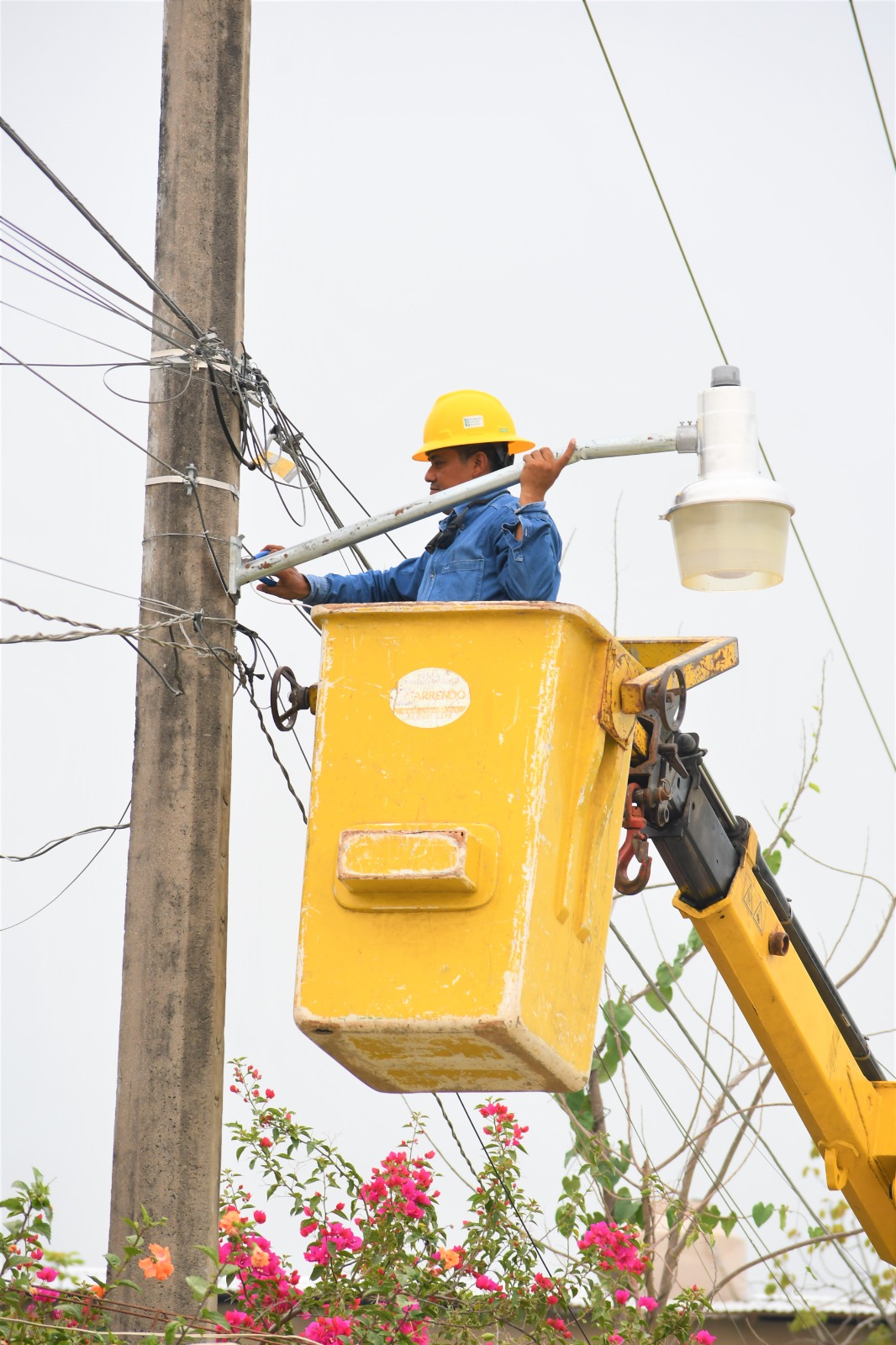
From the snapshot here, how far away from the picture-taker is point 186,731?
4.75 meters

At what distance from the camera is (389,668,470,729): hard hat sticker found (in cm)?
380

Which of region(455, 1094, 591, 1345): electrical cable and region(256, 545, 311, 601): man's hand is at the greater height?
region(256, 545, 311, 601): man's hand

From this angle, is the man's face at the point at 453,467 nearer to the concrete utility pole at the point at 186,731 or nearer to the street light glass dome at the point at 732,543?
the concrete utility pole at the point at 186,731

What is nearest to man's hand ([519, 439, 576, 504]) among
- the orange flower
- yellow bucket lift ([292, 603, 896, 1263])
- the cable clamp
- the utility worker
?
the utility worker

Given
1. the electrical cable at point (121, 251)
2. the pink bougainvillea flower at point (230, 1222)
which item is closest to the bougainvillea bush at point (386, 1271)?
the pink bougainvillea flower at point (230, 1222)

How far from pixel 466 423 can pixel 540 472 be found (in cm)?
67

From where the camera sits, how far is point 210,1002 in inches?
182

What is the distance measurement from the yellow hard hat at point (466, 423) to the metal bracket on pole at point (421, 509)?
26 centimetres

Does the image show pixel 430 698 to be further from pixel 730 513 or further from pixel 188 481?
pixel 188 481

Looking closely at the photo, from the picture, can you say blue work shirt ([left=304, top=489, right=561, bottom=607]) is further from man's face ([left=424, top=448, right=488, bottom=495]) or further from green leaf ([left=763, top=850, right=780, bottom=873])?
green leaf ([left=763, top=850, right=780, bottom=873])

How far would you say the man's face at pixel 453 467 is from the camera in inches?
201

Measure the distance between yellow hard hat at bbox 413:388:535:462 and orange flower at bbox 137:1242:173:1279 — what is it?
235 centimetres

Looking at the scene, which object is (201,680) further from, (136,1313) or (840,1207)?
(840,1207)

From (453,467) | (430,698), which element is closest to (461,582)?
(453,467)
